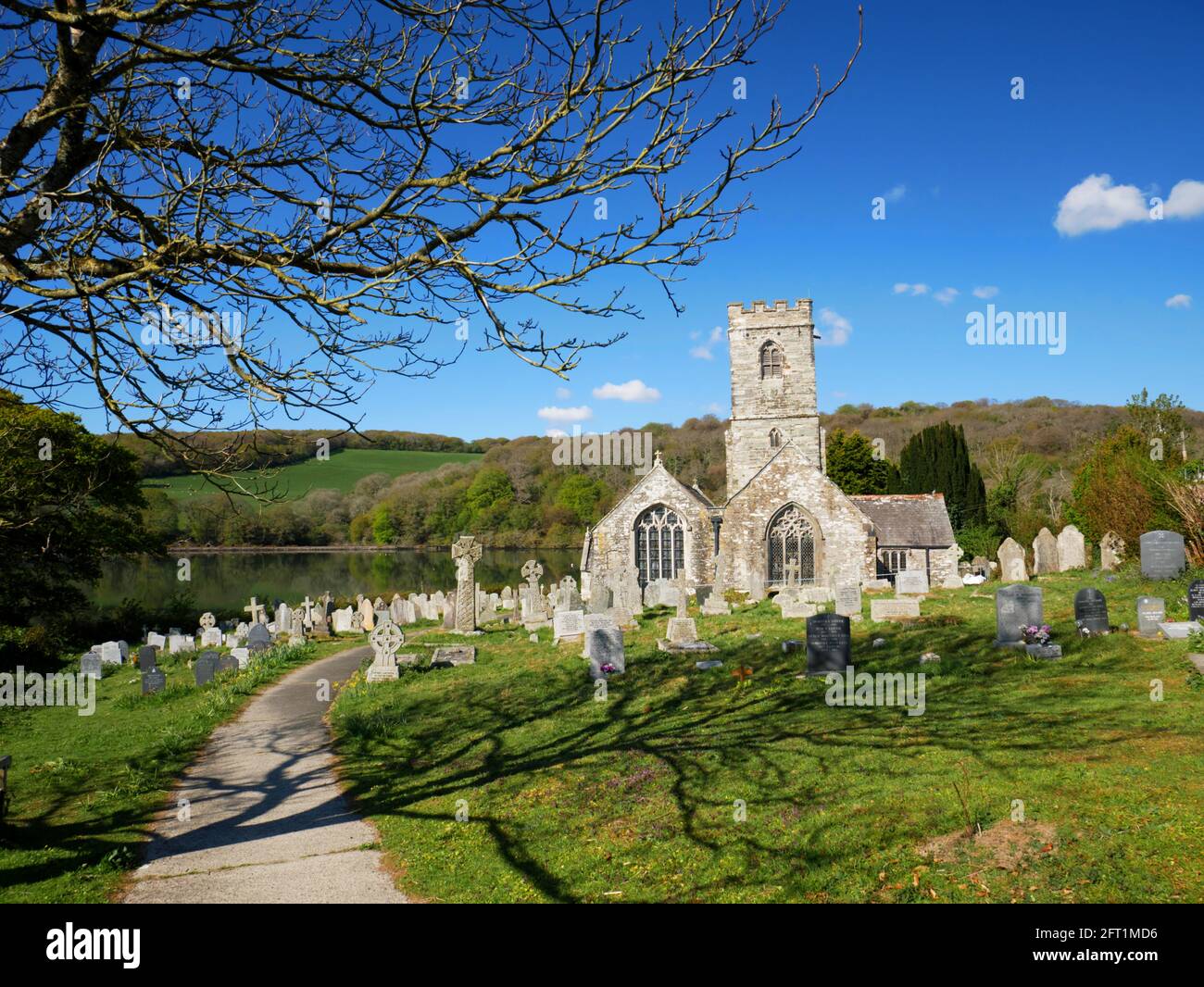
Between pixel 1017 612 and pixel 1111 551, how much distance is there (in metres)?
13.3

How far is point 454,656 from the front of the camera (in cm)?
1598

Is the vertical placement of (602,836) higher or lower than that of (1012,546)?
lower

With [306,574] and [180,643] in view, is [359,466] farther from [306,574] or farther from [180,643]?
[180,643]

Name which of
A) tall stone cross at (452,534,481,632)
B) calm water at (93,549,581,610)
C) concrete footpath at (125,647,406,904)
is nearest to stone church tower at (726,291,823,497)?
calm water at (93,549,581,610)

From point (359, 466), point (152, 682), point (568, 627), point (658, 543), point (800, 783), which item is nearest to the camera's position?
point (800, 783)

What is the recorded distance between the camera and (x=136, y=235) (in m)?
6.02

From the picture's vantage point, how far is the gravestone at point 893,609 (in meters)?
16.3

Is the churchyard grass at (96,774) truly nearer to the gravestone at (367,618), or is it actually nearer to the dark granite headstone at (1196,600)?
the gravestone at (367,618)

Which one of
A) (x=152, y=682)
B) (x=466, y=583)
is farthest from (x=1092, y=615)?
(x=152, y=682)
